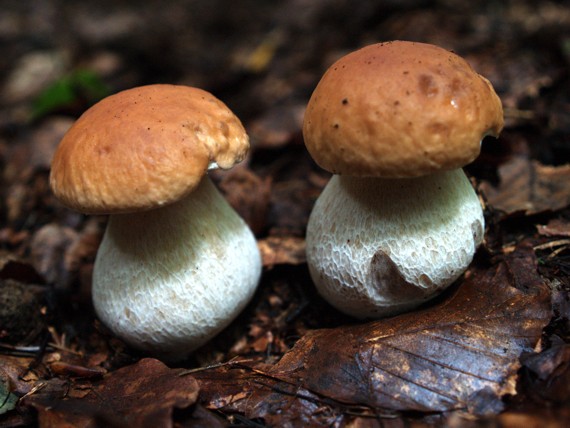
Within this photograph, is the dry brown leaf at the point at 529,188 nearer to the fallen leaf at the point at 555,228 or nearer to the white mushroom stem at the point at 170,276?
the fallen leaf at the point at 555,228

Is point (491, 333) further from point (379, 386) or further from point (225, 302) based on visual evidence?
point (225, 302)

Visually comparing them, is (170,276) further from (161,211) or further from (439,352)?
(439,352)

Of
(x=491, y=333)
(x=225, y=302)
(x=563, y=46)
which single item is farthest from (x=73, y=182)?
(x=563, y=46)

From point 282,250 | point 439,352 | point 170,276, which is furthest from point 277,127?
point 439,352

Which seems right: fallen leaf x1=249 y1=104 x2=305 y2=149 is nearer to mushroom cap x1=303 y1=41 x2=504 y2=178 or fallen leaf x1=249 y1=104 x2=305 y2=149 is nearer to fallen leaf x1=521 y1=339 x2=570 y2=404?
mushroom cap x1=303 y1=41 x2=504 y2=178

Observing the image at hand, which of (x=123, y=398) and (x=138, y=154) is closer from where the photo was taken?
(x=138, y=154)

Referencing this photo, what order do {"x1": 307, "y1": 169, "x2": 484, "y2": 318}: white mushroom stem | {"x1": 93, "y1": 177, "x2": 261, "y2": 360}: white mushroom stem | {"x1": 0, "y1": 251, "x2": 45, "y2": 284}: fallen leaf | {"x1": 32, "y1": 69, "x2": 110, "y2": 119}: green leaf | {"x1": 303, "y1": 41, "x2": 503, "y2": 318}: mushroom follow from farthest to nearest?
{"x1": 32, "y1": 69, "x2": 110, "y2": 119}: green leaf, {"x1": 0, "y1": 251, "x2": 45, "y2": 284}: fallen leaf, {"x1": 93, "y1": 177, "x2": 261, "y2": 360}: white mushroom stem, {"x1": 307, "y1": 169, "x2": 484, "y2": 318}: white mushroom stem, {"x1": 303, "y1": 41, "x2": 503, "y2": 318}: mushroom

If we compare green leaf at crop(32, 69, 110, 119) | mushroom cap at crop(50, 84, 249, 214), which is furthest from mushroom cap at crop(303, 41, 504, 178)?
green leaf at crop(32, 69, 110, 119)
